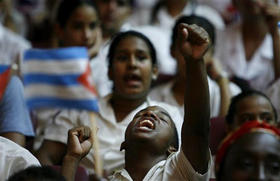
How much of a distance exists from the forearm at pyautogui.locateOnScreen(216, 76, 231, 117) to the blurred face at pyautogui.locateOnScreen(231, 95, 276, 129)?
0.47m

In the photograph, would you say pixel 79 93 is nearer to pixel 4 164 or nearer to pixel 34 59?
pixel 34 59

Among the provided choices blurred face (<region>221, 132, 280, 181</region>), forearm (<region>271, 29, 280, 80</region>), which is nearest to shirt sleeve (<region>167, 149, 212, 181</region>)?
blurred face (<region>221, 132, 280, 181</region>)

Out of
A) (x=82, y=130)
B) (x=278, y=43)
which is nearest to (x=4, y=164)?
(x=82, y=130)

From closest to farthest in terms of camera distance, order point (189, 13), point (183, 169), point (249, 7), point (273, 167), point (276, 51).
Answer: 1. point (273, 167)
2. point (183, 169)
3. point (276, 51)
4. point (249, 7)
5. point (189, 13)

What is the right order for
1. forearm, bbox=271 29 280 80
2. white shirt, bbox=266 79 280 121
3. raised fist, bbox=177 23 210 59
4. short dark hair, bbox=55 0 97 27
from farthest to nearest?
short dark hair, bbox=55 0 97 27 → forearm, bbox=271 29 280 80 → white shirt, bbox=266 79 280 121 → raised fist, bbox=177 23 210 59

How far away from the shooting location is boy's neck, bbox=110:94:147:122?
12.6ft

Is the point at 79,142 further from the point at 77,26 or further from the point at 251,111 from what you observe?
the point at 77,26

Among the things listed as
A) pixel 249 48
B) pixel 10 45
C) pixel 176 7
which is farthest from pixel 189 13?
pixel 10 45

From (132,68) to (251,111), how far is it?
779 millimetres

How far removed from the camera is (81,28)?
15.6 feet

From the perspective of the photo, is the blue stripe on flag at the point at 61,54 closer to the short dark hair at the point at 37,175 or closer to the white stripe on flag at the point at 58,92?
the white stripe on flag at the point at 58,92

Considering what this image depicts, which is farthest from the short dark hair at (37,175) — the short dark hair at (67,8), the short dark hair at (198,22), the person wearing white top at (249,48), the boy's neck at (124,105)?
the person wearing white top at (249,48)

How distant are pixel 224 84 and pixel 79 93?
114cm

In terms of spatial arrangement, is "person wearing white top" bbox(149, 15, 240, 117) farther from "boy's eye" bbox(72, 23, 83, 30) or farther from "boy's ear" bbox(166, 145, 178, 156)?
"boy's ear" bbox(166, 145, 178, 156)
